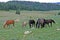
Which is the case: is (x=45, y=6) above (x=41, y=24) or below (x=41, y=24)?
below

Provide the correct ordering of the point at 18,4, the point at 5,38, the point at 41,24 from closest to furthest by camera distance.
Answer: the point at 5,38 < the point at 41,24 < the point at 18,4

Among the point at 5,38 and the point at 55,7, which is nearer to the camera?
the point at 5,38

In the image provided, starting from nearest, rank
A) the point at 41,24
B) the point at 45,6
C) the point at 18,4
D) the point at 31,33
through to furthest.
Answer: the point at 31,33, the point at 41,24, the point at 45,6, the point at 18,4

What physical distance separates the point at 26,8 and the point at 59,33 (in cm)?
10663

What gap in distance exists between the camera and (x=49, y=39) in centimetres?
1694

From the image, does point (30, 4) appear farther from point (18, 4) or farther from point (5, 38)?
point (5, 38)

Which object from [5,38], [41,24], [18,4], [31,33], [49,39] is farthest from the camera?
[18,4]

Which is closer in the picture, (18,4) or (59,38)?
(59,38)

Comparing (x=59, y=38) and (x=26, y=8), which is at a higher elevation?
(x=59, y=38)

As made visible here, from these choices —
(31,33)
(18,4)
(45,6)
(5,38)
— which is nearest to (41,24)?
(31,33)

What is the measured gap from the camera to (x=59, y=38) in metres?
17.0

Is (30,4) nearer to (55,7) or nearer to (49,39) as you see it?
(55,7)

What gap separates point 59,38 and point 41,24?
7.86 m

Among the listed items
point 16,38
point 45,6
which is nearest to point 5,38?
point 16,38
